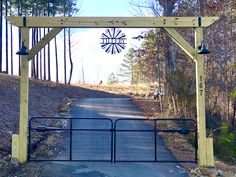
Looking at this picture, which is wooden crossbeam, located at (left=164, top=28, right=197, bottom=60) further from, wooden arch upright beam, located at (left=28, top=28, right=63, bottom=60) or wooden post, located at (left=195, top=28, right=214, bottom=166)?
wooden arch upright beam, located at (left=28, top=28, right=63, bottom=60)

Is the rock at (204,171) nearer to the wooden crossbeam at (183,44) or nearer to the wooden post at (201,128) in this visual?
the wooden post at (201,128)

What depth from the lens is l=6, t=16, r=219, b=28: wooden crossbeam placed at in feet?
25.4

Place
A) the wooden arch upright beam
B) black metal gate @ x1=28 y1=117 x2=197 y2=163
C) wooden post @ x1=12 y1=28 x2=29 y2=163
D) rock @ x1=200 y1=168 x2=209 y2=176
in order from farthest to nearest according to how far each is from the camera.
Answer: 1. black metal gate @ x1=28 y1=117 x2=197 y2=163
2. the wooden arch upright beam
3. wooden post @ x1=12 y1=28 x2=29 y2=163
4. rock @ x1=200 y1=168 x2=209 y2=176

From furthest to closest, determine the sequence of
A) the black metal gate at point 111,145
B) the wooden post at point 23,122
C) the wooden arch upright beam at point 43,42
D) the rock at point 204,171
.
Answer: the black metal gate at point 111,145 < the wooden arch upright beam at point 43,42 < the wooden post at point 23,122 < the rock at point 204,171

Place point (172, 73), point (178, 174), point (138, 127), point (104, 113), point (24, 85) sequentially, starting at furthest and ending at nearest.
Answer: point (104, 113) < point (172, 73) < point (138, 127) < point (24, 85) < point (178, 174)

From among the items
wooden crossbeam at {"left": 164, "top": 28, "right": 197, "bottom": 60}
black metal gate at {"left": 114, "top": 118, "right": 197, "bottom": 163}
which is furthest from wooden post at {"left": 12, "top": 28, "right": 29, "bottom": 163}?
wooden crossbeam at {"left": 164, "top": 28, "right": 197, "bottom": 60}

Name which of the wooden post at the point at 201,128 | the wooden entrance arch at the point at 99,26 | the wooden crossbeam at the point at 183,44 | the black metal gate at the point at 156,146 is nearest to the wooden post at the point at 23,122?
the wooden entrance arch at the point at 99,26

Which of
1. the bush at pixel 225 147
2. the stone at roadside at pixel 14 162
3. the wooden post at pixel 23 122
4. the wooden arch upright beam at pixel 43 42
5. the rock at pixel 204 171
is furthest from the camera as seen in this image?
the bush at pixel 225 147

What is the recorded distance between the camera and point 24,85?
7.76m

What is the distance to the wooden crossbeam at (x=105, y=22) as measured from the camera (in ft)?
25.4

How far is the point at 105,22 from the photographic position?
25.5ft

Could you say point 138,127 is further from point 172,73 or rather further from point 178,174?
point 178,174

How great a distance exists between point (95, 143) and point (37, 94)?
1035 cm

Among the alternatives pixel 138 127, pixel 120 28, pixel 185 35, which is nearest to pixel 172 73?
pixel 185 35
